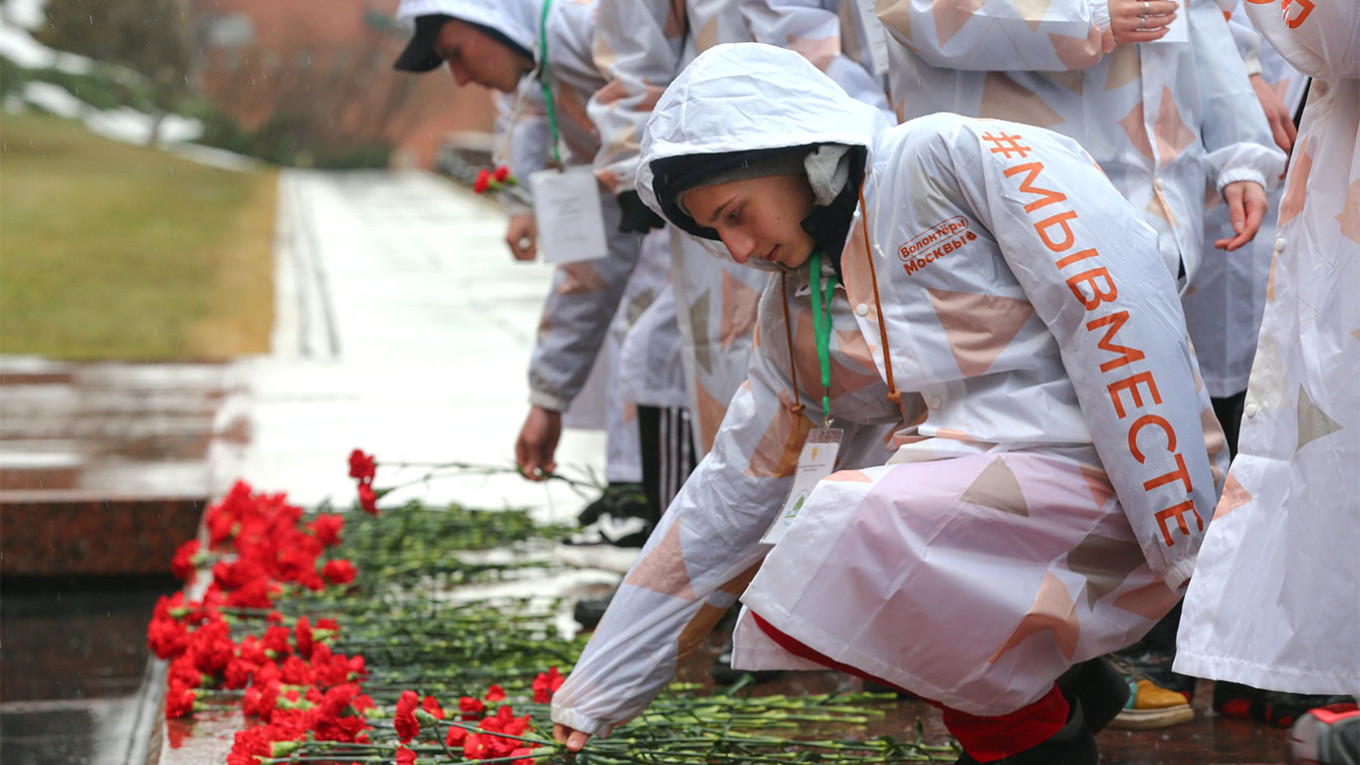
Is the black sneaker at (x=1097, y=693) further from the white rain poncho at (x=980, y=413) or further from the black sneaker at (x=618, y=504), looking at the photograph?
the black sneaker at (x=618, y=504)

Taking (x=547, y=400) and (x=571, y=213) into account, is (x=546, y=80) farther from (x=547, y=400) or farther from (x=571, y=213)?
(x=547, y=400)

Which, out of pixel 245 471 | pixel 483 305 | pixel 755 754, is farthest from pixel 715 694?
pixel 483 305

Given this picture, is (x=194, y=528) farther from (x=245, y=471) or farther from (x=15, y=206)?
(x=15, y=206)

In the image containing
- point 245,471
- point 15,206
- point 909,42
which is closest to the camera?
point 909,42

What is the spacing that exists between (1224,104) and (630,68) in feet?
3.80

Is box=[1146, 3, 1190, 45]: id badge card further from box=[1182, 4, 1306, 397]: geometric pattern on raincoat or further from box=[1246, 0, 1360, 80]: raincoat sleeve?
box=[1246, 0, 1360, 80]: raincoat sleeve

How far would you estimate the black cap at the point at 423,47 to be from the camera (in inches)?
159

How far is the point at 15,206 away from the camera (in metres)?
21.8

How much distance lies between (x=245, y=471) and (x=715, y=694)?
2829mm

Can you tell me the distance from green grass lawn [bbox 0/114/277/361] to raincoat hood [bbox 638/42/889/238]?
6.98 metres

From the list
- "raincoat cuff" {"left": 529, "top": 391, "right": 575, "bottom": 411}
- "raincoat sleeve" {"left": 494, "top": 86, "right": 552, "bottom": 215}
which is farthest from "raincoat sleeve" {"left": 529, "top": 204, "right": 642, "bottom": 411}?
"raincoat sleeve" {"left": 494, "top": 86, "right": 552, "bottom": 215}

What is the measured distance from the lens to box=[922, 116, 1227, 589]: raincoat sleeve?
7.45 ft

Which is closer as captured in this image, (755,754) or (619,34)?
(755,754)

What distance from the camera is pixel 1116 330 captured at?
226 cm
